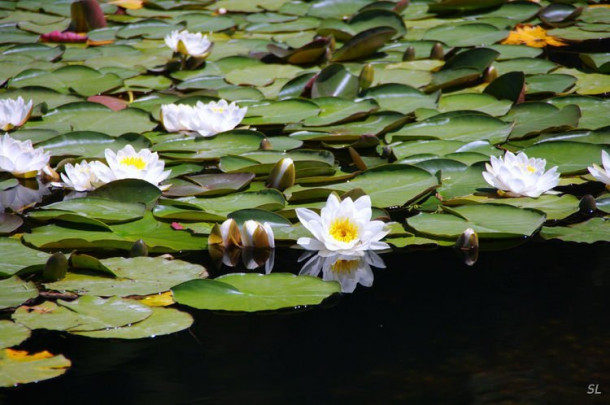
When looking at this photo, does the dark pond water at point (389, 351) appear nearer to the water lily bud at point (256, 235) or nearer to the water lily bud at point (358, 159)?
the water lily bud at point (256, 235)

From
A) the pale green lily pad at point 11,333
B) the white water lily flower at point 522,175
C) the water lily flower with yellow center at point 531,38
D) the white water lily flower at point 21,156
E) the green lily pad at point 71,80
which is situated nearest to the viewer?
the pale green lily pad at point 11,333

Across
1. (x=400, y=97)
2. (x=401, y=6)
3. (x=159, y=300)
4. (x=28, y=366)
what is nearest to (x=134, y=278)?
(x=159, y=300)

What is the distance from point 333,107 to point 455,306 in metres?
1.77

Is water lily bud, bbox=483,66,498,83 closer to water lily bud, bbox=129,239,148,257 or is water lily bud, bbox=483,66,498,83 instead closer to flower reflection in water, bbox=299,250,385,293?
flower reflection in water, bbox=299,250,385,293

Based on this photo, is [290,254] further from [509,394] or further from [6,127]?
[6,127]

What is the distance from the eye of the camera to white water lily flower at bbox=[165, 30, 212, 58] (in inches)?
171

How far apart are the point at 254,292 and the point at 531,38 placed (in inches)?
129

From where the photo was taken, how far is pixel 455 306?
6.88 ft

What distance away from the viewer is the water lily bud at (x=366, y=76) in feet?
12.8

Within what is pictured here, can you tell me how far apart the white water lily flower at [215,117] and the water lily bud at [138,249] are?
1.07 m

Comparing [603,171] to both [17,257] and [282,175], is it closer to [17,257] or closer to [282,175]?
[282,175]

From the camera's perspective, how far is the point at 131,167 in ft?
9.24

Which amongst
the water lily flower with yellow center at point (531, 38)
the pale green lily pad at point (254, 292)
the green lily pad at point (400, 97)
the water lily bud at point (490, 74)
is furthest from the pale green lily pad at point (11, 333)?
the water lily flower with yellow center at point (531, 38)

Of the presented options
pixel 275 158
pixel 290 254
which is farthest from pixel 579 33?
pixel 290 254
